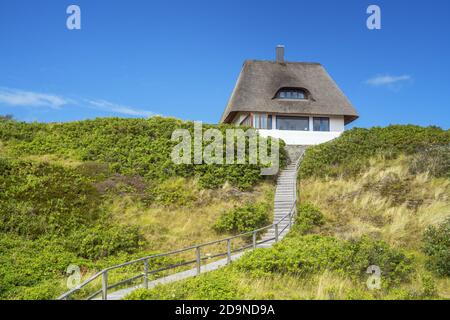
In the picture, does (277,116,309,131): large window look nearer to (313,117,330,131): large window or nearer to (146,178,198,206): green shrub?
(313,117,330,131): large window

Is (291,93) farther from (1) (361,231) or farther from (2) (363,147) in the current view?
(1) (361,231)

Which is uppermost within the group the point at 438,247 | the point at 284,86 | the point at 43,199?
the point at 284,86

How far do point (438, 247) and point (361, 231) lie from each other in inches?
151

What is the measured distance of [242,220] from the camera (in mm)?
23500

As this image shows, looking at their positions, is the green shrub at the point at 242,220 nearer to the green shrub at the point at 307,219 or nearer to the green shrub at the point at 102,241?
the green shrub at the point at 307,219

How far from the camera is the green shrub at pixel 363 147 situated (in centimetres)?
2928

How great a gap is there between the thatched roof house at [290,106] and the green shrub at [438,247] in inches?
713

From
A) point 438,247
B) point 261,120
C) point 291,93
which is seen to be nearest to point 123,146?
point 261,120

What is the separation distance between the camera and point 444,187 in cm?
2467

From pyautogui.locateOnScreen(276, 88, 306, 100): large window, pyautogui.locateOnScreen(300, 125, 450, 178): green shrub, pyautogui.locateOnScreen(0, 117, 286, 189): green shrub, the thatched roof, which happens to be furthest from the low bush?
pyautogui.locateOnScreen(276, 88, 306, 100): large window

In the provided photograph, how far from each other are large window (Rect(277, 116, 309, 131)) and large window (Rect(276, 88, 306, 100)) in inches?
76.7

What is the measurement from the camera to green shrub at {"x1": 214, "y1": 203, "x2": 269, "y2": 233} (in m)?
23.2

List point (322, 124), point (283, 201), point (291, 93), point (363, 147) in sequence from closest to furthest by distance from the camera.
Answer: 1. point (283, 201)
2. point (363, 147)
3. point (322, 124)
4. point (291, 93)
